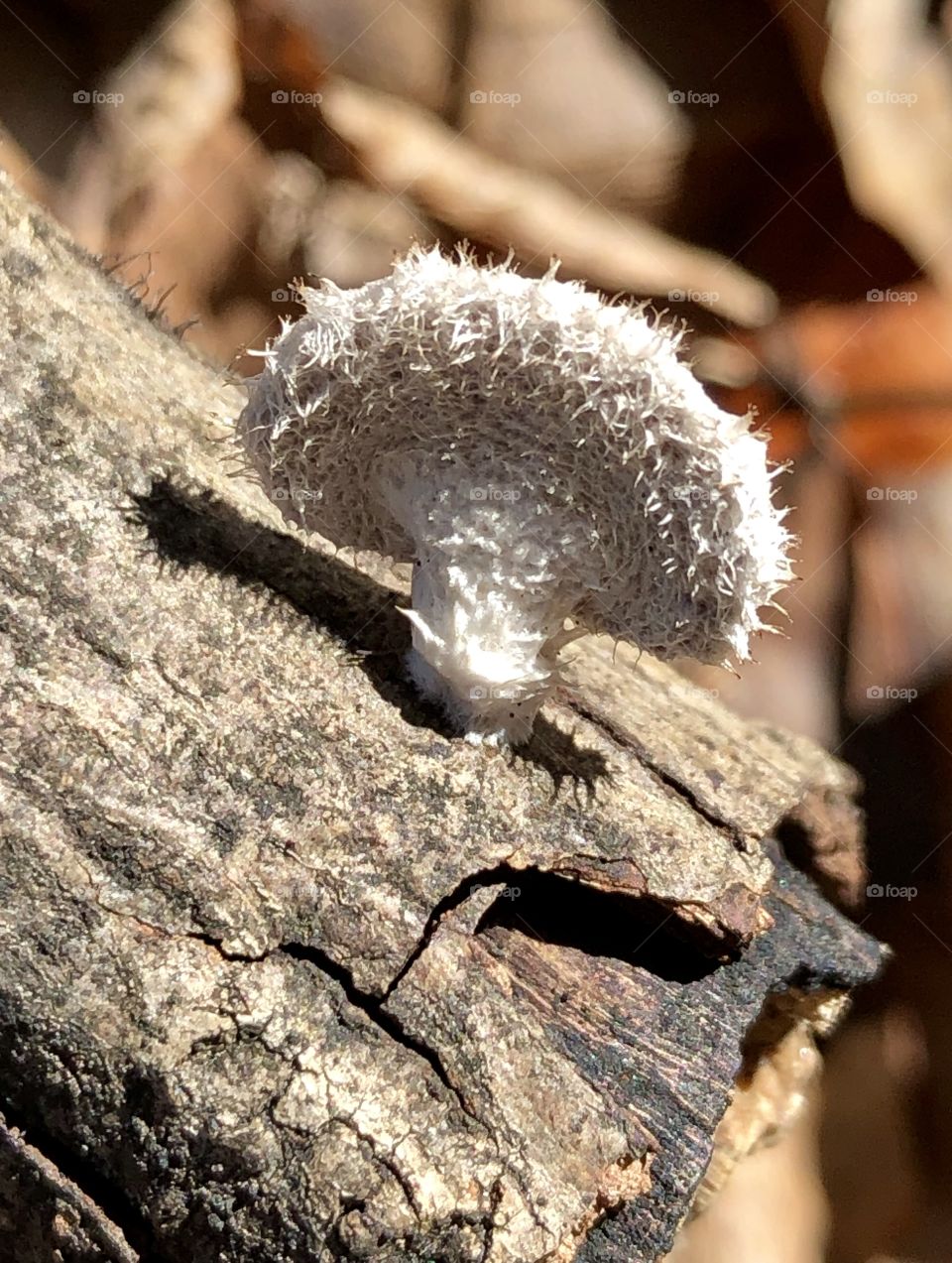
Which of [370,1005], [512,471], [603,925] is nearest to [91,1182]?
[370,1005]

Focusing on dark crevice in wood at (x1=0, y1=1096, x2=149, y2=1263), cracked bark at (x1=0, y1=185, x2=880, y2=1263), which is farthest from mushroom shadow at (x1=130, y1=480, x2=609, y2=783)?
dark crevice in wood at (x1=0, y1=1096, x2=149, y2=1263)

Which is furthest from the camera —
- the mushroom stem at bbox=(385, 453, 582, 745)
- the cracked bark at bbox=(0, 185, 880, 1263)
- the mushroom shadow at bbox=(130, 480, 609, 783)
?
the mushroom shadow at bbox=(130, 480, 609, 783)

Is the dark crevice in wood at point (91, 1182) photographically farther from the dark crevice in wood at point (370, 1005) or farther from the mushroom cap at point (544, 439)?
the mushroom cap at point (544, 439)

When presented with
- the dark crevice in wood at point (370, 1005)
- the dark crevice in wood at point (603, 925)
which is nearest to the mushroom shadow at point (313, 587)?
the dark crevice in wood at point (603, 925)

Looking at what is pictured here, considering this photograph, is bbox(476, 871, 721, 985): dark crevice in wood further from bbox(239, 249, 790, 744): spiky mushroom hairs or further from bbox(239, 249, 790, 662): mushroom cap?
bbox(239, 249, 790, 662): mushroom cap

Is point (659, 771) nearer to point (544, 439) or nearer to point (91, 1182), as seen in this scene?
point (544, 439)

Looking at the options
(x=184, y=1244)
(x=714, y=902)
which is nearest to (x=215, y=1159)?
(x=184, y=1244)

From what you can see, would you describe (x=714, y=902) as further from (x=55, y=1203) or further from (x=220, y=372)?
(x=220, y=372)
